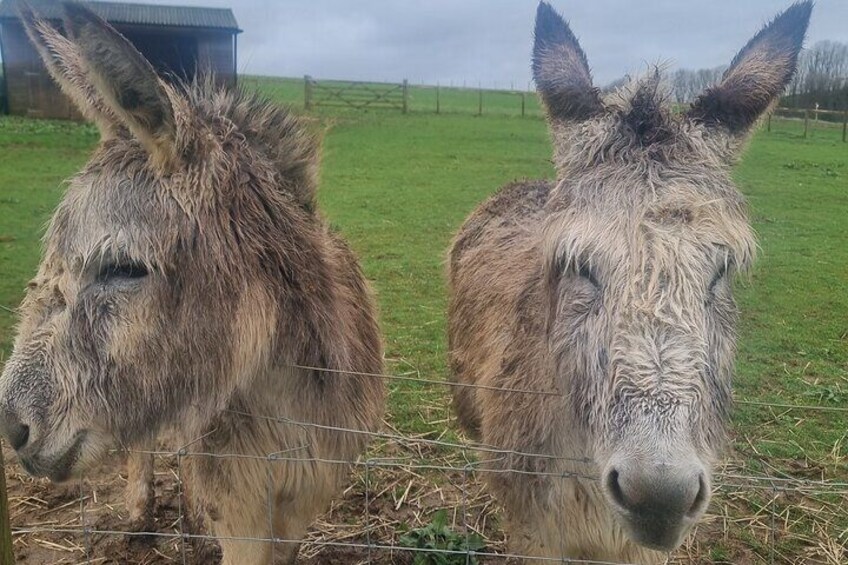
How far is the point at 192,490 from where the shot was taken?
3049mm

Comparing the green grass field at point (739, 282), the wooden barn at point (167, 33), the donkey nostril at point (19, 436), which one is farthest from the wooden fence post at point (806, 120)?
the donkey nostril at point (19, 436)

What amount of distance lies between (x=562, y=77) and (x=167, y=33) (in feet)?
8.68

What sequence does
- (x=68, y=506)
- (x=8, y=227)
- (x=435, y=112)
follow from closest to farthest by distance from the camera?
1. (x=68, y=506)
2. (x=8, y=227)
3. (x=435, y=112)

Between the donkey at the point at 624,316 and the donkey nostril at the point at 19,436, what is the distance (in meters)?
1.70

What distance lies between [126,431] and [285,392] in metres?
0.64

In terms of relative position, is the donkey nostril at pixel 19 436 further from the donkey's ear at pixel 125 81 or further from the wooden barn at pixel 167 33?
the wooden barn at pixel 167 33

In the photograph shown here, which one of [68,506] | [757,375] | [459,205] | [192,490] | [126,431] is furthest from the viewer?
[459,205]

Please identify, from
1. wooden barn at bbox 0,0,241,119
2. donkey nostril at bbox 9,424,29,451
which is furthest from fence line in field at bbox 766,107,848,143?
donkey nostril at bbox 9,424,29,451

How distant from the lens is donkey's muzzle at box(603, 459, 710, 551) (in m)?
1.67

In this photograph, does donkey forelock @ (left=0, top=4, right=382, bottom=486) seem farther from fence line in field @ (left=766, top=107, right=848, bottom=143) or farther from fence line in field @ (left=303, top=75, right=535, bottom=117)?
fence line in field @ (left=303, top=75, right=535, bottom=117)

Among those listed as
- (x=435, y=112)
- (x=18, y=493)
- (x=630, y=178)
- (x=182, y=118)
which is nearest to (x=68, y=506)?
(x=18, y=493)

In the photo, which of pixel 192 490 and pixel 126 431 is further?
pixel 192 490

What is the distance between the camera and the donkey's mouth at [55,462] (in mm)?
2236

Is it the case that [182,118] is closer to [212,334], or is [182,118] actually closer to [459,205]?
[212,334]
